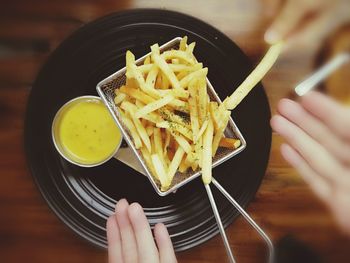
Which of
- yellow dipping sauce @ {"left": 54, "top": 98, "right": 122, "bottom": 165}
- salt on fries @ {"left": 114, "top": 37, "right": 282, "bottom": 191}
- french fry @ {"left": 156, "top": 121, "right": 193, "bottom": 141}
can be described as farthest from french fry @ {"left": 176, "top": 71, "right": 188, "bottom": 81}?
yellow dipping sauce @ {"left": 54, "top": 98, "right": 122, "bottom": 165}

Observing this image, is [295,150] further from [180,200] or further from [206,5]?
[206,5]

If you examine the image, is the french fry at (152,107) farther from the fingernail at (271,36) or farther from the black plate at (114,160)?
the fingernail at (271,36)

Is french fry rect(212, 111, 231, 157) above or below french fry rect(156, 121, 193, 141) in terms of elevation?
below

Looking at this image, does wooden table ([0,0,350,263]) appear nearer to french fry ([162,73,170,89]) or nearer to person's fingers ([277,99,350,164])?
person's fingers ([277,99,350,164])

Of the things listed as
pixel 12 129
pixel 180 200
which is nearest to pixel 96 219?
pixel 180 200

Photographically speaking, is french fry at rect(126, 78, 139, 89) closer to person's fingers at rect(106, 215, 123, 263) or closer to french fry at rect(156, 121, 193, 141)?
french fry at rect(156, 121, 193, 141)

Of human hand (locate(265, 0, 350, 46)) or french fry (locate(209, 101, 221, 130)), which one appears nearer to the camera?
french fry (locate(209, 101, 221, 130))

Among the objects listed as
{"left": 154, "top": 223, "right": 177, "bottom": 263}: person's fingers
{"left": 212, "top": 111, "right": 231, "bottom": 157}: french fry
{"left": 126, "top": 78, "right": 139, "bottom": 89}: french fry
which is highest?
{"left": 126, "top": 78, "right": 139, "bottom": 89}: french fry
